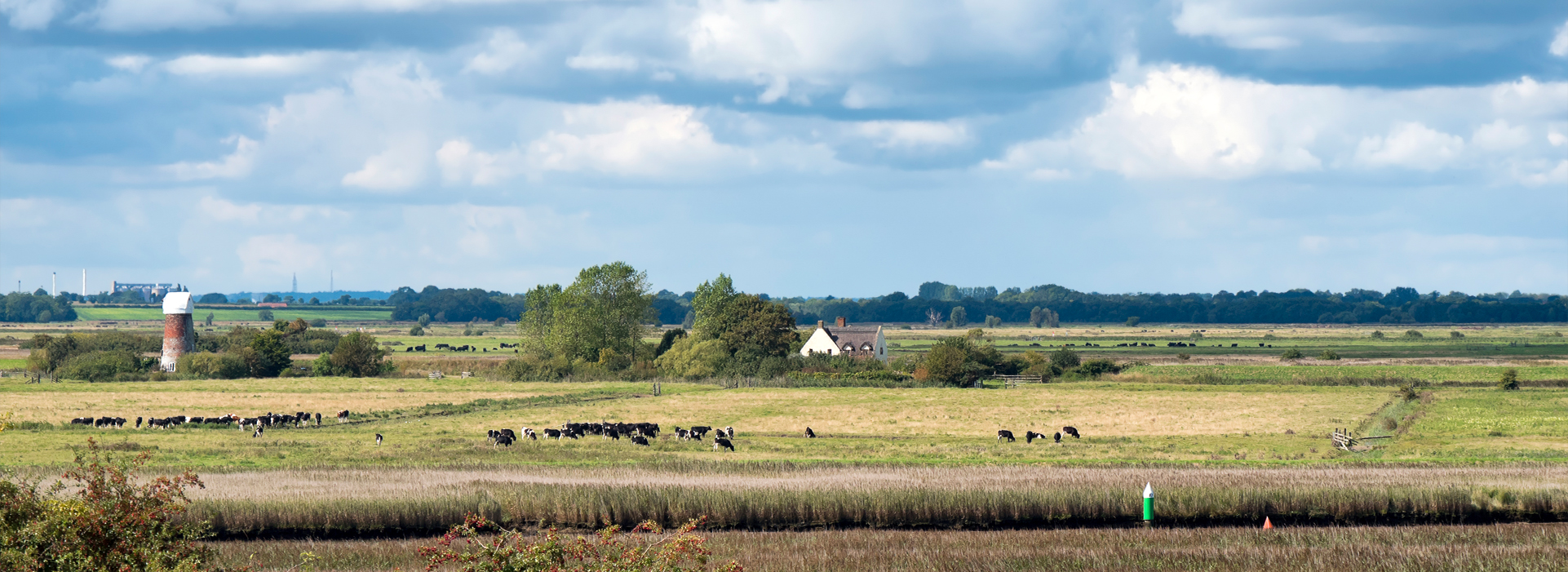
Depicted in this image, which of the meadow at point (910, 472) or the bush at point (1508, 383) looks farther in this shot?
the bush at point (1508, 383)

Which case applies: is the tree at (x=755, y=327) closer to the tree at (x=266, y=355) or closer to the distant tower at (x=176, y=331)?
the tree at (x=266, y=355)

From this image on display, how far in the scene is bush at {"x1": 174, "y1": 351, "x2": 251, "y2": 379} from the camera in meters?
92.6

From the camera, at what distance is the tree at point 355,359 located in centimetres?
9800

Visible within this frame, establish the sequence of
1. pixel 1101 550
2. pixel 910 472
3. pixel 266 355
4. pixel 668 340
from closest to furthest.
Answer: pixel 1101 550
pixel 910 472
pixel 266 355
pixel 668 340

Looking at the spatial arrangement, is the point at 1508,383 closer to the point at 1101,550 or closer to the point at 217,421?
the point at 1101,550

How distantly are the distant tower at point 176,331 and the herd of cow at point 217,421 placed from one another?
41.3 m

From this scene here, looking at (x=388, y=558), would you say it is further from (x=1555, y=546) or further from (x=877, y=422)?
(x=877, y=422)

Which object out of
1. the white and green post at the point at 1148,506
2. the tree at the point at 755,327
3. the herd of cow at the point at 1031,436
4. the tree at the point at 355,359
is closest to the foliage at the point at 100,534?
the white and green post at the point at 1148,506

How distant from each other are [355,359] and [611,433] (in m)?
56.4

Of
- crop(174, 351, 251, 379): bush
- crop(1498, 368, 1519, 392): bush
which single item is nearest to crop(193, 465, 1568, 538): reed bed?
crop(1498, 368, 1519, 392): bush

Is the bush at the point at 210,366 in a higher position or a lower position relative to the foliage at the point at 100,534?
lower

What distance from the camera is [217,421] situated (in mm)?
55500

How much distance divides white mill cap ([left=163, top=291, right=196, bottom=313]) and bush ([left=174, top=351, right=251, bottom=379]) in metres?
5.52

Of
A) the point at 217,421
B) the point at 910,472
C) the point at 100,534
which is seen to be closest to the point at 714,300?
the point at 217,421
